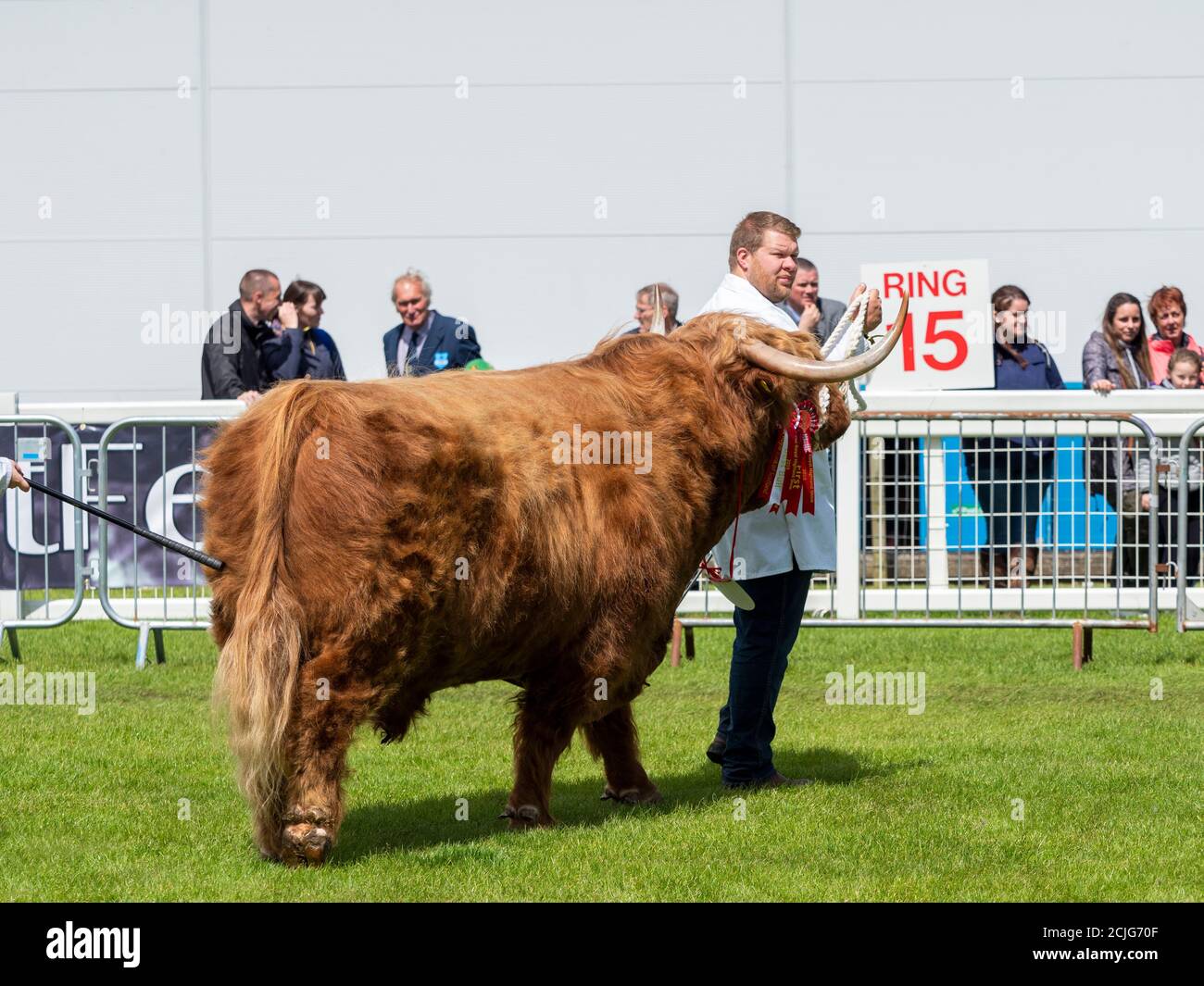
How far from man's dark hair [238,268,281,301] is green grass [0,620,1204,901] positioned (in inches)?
117

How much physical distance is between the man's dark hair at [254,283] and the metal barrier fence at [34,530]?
178 cm

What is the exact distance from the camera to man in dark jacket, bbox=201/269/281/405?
12.0 m

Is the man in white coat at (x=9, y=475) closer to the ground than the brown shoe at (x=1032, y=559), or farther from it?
farther from it

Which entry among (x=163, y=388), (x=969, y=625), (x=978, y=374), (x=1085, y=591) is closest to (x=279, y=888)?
(x=969, y=625)

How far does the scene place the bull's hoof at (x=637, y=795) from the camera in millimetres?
6930

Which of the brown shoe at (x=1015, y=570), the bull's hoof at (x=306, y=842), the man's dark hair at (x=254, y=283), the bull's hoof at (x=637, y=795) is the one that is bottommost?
the bull's hoof at (x=637, y=795)

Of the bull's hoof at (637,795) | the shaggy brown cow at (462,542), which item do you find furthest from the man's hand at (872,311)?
the bull's hoof at (637,795)

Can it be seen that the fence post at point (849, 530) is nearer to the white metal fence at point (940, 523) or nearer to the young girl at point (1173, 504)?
the white metal fence at point (940, 523)

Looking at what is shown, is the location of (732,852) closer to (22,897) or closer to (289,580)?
(289,580)

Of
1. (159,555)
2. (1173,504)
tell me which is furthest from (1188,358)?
(159,555)

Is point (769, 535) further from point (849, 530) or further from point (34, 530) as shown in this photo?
point (34, 530)

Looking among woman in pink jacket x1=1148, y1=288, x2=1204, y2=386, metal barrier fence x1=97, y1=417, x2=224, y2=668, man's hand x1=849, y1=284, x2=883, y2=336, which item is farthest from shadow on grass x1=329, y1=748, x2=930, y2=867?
woman in pink jacket x1=1148, y1=288, x2=1204, y2=386

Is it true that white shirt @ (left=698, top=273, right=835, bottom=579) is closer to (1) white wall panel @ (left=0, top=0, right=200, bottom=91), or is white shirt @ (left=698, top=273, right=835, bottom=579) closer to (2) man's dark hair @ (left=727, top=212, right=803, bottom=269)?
(2) man's dark hair @ (left=727, top=212, right=803, bottom=269)

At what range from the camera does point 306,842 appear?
5.60 metres
